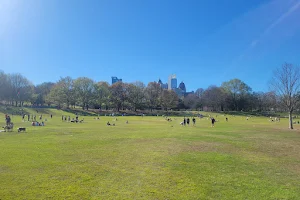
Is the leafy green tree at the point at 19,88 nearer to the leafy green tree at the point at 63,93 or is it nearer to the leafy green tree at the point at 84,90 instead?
the leafy green tree at the point at 63,93

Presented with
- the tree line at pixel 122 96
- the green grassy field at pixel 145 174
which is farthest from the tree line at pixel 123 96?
the green grassy field at pixel 145 174

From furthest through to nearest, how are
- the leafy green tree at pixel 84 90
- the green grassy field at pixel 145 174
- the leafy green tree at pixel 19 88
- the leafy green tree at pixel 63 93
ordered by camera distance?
the leafy green tree at pixel 84 90 → the leafy green tree at pixel 63 93 → the leafy green tree at pixel 19 88 → the green grassy field at pixel 145 174

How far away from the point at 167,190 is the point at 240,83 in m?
128

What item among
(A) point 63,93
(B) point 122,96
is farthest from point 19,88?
(B) point 122,96

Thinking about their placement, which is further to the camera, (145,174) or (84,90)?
(84,90)

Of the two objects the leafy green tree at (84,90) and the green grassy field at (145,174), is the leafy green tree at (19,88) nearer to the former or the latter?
the leafy green tree at (84,90)

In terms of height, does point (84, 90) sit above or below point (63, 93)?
above

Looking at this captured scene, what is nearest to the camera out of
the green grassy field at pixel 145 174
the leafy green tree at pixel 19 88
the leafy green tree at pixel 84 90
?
the green grassy field at pixel 145 174

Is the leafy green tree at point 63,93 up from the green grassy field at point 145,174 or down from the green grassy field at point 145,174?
up

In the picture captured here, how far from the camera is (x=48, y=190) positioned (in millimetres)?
8648

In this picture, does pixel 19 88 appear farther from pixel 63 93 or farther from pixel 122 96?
pixel 122 96

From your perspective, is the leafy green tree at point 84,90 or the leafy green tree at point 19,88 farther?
the leafy green tree at point 84,90

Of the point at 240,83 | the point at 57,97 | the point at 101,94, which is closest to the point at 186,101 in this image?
the point at 240,83

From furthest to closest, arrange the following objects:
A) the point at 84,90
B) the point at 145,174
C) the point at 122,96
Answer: the point at 122,96 → the point at 84,90 → the point at 145,174
